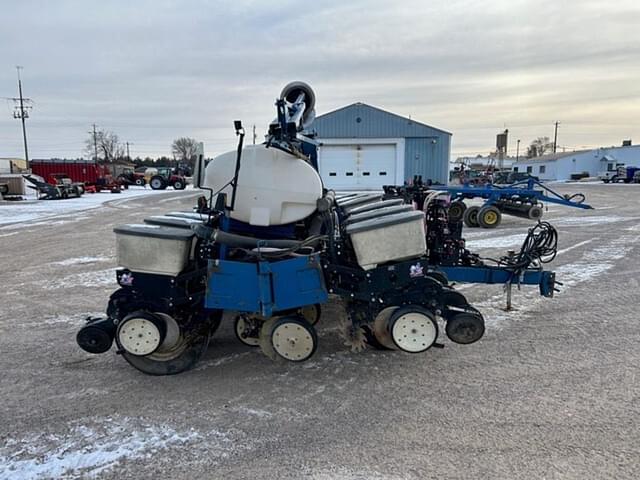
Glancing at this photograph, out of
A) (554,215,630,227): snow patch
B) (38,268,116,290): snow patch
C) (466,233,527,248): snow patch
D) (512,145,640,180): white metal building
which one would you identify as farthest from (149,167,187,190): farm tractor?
(512,145,640,180): white metal building

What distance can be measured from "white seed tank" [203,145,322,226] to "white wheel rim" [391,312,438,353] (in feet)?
3.37

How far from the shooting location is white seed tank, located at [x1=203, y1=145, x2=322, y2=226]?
3.37 m

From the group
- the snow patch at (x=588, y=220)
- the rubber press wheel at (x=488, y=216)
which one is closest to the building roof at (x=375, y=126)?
the snow patch at (x=588, y=220)

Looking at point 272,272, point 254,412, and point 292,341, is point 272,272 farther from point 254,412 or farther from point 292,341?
point 254,412

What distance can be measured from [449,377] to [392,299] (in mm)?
737

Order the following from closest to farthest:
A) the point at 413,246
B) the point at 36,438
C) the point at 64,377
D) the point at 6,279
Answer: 1. the point at 36,438
2. the point at 413,246
3. the point at 64,377
4. the point at 6,279

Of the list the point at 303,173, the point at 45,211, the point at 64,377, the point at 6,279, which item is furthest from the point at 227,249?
the point at 45,211

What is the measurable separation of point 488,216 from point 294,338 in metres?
9.80

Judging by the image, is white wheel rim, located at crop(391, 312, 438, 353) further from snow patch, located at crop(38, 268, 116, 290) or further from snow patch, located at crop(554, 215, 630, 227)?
snow patch, located at crop(554, 215, 630, 227)

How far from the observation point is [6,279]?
6.78 m

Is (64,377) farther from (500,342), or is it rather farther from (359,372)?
(500,342)

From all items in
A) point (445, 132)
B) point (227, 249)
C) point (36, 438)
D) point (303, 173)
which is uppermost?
point (445, 132)

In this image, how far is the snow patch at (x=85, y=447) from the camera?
2.48m

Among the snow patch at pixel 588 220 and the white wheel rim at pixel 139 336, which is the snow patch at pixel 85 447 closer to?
the white wheel rim at pixel 139 336
